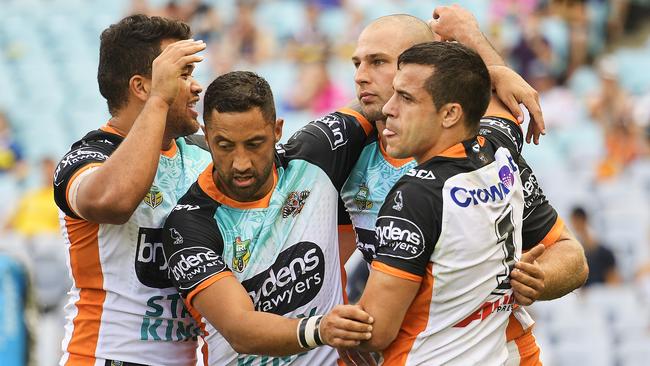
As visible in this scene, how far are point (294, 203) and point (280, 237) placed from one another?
186mm

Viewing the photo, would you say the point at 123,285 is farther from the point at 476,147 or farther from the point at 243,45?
the point at 243,45

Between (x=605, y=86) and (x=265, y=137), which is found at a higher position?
(x=265, y=137)

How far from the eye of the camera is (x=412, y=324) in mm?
4828

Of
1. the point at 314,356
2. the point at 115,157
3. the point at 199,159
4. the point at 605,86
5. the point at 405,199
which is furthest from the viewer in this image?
the point at 605,86

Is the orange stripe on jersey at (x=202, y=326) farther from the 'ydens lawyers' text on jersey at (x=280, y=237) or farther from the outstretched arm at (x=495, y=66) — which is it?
the outstretched arm at (x=495, y=66)

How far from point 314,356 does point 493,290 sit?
3.42 feet

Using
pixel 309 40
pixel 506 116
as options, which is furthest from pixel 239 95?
pixel 309 40

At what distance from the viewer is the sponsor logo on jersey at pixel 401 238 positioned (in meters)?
4.64

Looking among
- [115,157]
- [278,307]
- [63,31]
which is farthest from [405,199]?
[63,31]

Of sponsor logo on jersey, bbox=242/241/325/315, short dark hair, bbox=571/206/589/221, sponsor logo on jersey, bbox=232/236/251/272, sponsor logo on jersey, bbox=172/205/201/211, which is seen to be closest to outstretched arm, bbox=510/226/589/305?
sponsor logo on jersey, bbox=242/241/325/315

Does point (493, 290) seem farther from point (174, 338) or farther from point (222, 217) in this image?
point (174, 338)

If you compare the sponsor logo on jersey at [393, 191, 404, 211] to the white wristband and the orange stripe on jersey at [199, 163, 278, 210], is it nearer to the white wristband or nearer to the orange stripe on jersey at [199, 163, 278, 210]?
the white wristband

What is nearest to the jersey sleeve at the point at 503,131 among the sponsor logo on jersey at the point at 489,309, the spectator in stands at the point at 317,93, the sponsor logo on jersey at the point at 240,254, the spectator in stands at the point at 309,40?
the sponsor logo on jersey at the point at 489,309

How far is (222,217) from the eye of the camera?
17.2 feet
